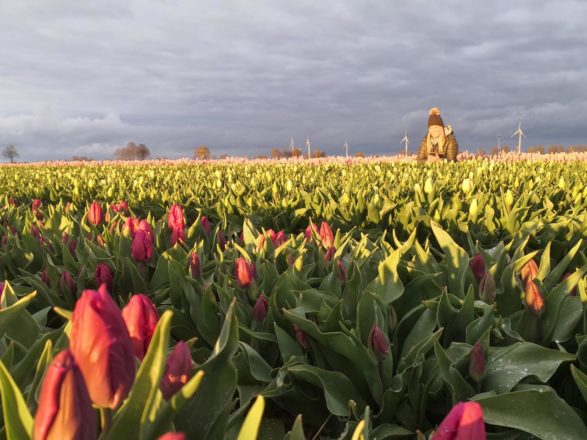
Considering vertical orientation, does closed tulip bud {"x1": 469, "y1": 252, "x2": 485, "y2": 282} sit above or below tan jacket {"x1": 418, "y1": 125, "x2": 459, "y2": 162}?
below

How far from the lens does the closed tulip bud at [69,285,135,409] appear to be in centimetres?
68

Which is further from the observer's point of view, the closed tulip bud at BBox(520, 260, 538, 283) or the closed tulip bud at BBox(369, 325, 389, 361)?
the closed tulip bud at BBox(520, 260, 538, 283)

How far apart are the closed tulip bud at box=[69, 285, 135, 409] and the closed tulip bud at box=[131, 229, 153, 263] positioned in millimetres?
1598

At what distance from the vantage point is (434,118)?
1773cm

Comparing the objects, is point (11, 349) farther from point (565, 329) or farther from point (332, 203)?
point (332, 203)

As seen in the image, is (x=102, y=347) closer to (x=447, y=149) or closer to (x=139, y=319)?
(x=139, y=319)

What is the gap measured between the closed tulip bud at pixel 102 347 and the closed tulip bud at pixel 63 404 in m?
0.06

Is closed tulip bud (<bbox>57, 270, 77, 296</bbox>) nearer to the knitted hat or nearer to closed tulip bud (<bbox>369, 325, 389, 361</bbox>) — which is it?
closed tulip bud (<bbox>369, 325, 389, 361</bbox>)

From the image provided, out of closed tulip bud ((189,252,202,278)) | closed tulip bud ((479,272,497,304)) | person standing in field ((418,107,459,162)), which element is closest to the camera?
closed tulip bud ((479,272,497,304))

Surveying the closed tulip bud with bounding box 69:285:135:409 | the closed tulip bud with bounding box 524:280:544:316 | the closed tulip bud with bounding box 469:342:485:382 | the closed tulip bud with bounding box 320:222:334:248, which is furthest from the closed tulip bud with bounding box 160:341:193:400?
the closed tulip bud with bounding box 320:222:334:248

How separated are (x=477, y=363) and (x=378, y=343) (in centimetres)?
26

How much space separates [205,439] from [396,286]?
3.64 ft

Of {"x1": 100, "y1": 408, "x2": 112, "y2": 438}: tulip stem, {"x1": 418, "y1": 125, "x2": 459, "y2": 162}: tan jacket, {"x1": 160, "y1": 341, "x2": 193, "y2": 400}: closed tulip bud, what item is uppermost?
{"x1": 418, "y1": 125, "x2": 459, "y2": 162}: tan jacket

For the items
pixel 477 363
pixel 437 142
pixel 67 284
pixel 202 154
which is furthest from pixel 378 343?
pixel 202 154
